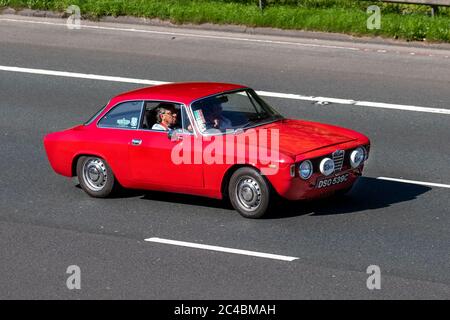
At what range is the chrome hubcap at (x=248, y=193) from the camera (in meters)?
13.8

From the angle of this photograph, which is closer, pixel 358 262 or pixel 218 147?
pixel 358 262

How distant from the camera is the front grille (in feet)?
45.6

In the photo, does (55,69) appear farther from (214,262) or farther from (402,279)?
(402,279)

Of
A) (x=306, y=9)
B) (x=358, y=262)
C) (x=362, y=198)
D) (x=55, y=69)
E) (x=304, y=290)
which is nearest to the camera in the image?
(x=304, y=290)

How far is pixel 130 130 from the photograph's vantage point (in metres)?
14.9

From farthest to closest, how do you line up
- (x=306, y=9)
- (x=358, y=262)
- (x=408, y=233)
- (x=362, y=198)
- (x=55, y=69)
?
(x=306, y=9) < (x=55, y=69) < (x=362, y=198) < (x=408, y=233) < (x=358, y=262)

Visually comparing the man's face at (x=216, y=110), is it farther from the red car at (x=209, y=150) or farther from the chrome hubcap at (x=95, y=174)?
the chrome hubcap at (x=95, y=174)

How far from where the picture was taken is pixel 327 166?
13.8 metres

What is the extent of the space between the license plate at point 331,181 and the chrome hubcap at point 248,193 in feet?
2.25

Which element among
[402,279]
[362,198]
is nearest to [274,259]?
A: [402,279]

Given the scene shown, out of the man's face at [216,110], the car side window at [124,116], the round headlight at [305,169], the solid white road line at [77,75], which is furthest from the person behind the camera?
the solid white road line at [77,75]

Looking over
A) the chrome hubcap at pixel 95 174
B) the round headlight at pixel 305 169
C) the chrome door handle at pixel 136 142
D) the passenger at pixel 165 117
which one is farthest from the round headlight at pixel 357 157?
the chrome hubcap at pixel 95 174

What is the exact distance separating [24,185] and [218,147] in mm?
3050

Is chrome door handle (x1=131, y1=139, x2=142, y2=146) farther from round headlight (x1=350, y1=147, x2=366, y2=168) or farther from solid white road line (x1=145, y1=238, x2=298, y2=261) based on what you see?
round headlight (x1=350, y1=147, x2=366, y2=168)
